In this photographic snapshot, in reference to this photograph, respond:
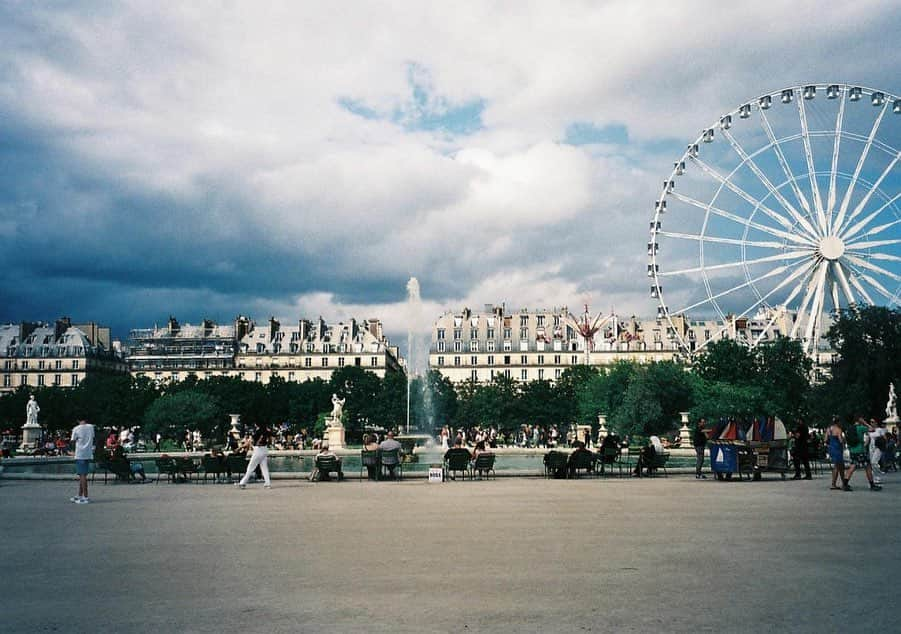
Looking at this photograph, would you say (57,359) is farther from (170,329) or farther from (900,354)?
(900,354)

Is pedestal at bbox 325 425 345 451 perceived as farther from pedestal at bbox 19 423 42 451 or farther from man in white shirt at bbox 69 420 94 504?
man in white shirt at bbox 69 420 94 504

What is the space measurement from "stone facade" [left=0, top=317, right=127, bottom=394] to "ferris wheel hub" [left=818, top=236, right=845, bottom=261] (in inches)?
3728

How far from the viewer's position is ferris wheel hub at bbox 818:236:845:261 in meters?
47.3

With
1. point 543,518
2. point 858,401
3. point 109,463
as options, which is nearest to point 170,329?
point 858,401

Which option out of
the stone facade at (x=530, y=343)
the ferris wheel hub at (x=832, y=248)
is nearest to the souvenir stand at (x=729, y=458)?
the ferris wheel hub at (x=832, y=248)

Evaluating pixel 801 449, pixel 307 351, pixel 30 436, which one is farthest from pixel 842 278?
pixel 307 351

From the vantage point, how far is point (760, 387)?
56.8m

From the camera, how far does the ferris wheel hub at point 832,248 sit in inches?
1863

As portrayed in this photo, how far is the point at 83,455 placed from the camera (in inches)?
743

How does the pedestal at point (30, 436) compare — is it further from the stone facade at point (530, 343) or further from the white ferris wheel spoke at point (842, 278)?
the stone facade at point (530, 343)

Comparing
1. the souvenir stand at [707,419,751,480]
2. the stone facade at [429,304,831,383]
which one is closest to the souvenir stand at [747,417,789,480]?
the souvenir stand at [707,419,751,480]

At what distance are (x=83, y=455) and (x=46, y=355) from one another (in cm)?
10845

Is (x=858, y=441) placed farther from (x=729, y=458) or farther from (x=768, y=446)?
(x=768, y=446)

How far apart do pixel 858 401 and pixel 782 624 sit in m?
48.8
